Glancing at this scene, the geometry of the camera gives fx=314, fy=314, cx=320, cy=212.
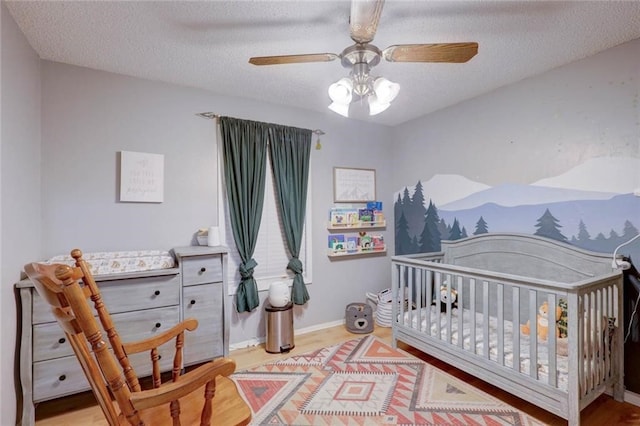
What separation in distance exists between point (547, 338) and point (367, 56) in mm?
1926

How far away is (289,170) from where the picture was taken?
3088 millimetres

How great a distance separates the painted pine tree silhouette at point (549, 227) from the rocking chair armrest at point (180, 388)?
2488 mm

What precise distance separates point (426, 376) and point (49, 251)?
2843mm

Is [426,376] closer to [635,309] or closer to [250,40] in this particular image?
[635,309]

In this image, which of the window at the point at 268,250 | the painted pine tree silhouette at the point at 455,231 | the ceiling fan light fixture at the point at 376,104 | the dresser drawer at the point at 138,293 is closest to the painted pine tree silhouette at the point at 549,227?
the painted pine tree silhouette at the point at 455,231

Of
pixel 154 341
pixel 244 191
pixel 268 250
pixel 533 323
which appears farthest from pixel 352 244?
pixel 154 341

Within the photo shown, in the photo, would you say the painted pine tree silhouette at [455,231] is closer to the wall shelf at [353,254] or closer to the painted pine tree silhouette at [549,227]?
the painted pine tree silhouette at [549,227]

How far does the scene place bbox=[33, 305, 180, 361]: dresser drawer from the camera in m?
1.81

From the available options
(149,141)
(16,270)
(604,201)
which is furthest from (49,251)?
(604,201)

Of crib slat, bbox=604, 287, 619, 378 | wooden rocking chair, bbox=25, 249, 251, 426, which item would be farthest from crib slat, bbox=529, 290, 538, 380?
wooden rocking chair, bbox=25, 249, 251, 426

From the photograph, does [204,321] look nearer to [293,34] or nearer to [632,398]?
[293,34]

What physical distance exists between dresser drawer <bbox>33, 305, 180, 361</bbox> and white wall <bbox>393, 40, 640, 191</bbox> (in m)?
2.85

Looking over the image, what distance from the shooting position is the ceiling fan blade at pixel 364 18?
1319mm

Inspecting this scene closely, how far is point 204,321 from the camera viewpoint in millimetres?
2287
